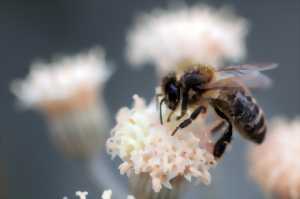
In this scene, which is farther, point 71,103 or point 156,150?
point 71,103

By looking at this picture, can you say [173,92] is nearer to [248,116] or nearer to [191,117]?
[191,117]

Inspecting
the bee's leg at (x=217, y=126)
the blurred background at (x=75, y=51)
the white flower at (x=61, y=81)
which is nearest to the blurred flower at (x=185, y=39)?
the white flower at (x=61, y=81)

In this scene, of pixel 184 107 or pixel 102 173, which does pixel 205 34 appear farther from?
pixel 184 107

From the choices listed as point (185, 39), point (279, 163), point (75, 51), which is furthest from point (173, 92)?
point (75, 51)

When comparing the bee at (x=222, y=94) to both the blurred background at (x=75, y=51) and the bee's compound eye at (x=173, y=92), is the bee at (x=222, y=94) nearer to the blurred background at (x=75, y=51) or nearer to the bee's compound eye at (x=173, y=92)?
the bee's compound eye at (x=173, y=92)

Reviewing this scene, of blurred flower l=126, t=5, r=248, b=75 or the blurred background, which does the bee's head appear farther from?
the blurred background

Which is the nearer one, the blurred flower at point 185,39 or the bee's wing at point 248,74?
the bee's wing at point 248,74
